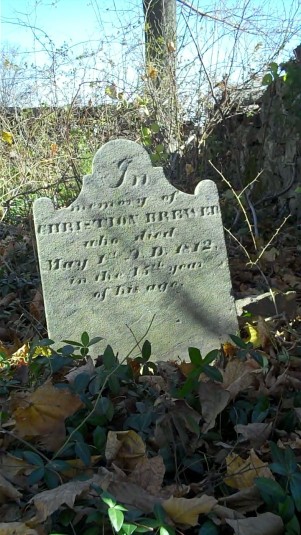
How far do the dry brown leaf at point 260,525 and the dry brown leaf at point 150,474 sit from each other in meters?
0.26

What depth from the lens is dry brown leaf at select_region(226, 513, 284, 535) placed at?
187cm

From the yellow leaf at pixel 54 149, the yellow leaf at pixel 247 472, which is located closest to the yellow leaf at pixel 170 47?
the yellow leaf at pixel 54 149

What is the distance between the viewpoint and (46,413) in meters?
2.30

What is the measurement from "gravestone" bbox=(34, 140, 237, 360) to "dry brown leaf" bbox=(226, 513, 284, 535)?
4.52 ft

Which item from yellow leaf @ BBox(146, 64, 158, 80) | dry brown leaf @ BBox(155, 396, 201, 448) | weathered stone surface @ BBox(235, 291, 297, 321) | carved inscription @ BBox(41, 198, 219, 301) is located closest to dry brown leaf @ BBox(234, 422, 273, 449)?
dry brown leaf @ BBox(155, 396, 201, 448)

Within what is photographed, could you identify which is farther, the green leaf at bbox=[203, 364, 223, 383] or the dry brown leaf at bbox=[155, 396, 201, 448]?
the green leaf at bbox=[203, 364, 223, 383]

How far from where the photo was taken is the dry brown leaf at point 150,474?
2.05 metres

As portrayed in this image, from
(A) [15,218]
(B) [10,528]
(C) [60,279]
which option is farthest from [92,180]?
(A) [15,218]

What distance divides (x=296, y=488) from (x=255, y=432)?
1.38ft

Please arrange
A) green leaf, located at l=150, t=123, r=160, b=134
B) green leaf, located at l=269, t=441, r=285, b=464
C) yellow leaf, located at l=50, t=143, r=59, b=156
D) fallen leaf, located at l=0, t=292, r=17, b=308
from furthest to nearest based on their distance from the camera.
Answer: yellow leaf, located at l=50, t=143, r=59, b=156 → green leaf, located at l=150, t=123, r=160, b=134 → fallen leaf, located at l=0, t=292, r=17, b=308 → green leaf, located at l=269, t=441, r=285, b=464

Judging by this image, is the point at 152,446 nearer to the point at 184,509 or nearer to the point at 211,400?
the point at 211,400

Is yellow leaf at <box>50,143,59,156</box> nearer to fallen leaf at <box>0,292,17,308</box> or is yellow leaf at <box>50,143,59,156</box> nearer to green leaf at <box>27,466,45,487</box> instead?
fallen leaf at <box>0,292,17,308</box>

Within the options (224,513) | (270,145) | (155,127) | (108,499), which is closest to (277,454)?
(224,513)

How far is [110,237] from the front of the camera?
3.20 meters
